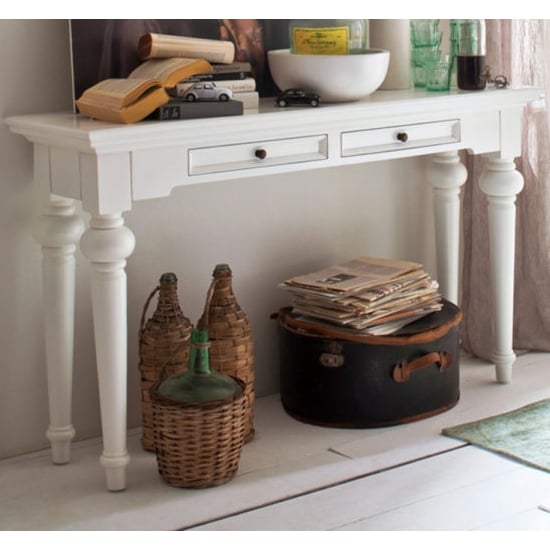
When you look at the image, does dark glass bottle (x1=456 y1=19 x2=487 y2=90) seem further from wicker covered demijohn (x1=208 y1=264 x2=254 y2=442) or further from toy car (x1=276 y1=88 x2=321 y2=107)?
wicker covered demijohn (x1=208 y1=264 x2=254 y2=442)

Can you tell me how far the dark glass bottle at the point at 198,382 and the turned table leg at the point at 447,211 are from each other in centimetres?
94

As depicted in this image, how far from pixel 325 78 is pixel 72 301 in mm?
771

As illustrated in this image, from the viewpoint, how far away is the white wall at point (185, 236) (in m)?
2.60

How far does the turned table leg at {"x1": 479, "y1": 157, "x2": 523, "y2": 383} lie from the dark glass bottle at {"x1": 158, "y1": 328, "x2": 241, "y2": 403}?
0.92 m

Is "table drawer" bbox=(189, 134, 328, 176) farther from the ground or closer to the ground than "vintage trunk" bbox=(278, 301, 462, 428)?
farther from the ground

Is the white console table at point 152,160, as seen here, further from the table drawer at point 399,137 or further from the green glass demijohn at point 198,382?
the green glass demijohn at point 198,382

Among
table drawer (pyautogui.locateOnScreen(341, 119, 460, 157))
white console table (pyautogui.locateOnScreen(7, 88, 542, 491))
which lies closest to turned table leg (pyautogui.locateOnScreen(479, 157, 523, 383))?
white console table (pyautogui.locateOnScreen(7, 88, 542, 491))

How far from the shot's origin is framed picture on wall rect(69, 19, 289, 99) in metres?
2.59

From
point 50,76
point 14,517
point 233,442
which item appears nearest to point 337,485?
point 233,442

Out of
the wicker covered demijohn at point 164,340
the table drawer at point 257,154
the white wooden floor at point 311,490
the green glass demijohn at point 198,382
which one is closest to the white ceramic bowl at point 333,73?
the table drawer at point 257,154

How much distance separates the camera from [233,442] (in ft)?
8.33

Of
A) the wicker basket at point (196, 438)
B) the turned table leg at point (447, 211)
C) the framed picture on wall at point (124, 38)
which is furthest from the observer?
the turned table leg at point (447, 211)

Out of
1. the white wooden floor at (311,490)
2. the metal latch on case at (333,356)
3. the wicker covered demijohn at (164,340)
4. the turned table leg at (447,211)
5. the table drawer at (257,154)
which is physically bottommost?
the white wooden floor at (311,490)

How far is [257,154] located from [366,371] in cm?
62
